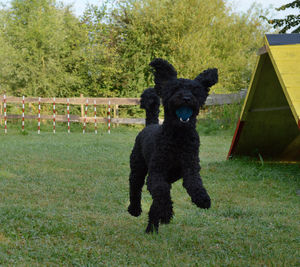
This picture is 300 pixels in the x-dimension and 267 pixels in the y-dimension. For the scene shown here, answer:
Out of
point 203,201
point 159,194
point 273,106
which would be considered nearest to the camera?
point 203,201

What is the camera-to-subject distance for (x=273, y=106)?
9.00m

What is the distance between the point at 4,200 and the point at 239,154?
19.9 ft

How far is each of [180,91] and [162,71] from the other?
46 centimetres

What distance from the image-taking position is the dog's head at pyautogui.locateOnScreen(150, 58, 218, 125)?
3662 mm

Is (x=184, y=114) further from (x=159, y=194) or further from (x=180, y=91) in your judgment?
(x=159, y=194)

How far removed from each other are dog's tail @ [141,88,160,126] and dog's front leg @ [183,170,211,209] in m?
1.17

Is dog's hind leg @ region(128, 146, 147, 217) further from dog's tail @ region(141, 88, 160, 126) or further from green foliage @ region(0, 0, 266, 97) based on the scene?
green foliage @ region(0, 0, 266, 97)

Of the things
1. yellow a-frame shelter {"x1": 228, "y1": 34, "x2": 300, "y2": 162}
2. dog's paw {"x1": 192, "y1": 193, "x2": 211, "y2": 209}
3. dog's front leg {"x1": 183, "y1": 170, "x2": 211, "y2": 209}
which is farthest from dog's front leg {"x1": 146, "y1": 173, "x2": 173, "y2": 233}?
yellow a-frame shelter {"x1": 228, "y1": 34, "x2": 300, "y2": 162}

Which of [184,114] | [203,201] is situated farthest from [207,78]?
[203,201]

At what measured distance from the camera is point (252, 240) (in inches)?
168

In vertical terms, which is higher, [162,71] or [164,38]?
[164,38]

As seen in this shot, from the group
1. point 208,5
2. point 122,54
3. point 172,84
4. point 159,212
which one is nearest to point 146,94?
point 172,84

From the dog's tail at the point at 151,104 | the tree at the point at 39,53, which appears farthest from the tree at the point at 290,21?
the dog's tail at the point at 151,104

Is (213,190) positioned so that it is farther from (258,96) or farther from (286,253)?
(286,253)
